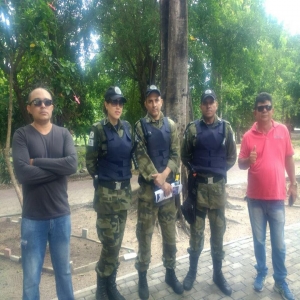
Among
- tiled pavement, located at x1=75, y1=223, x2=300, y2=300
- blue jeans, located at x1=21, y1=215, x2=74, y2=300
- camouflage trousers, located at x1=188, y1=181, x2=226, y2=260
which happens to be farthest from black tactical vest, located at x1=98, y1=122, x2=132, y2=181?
tiled pavement, located at x1=75, y1=223, x2=300, y2=300

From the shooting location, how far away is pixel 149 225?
134 inches

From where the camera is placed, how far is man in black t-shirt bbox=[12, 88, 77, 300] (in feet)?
8.97

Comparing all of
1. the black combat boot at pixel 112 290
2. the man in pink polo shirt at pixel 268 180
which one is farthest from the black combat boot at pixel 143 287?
the man in pink polo shirt at pixel 268 180

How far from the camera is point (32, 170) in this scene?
2684 millimetres

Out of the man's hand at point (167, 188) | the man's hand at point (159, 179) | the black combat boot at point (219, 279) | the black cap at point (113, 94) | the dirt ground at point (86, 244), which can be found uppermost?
the black cap at point (113, 94)

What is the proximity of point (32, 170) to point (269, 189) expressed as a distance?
2.40m

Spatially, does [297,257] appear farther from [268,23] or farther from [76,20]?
[268,23]

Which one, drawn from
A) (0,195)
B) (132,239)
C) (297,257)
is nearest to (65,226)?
(132,239)

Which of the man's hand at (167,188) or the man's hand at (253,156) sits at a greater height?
the man's hand at (253,156)

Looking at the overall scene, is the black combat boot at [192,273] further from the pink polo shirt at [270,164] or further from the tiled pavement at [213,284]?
the pink polo shirt at [270,164]

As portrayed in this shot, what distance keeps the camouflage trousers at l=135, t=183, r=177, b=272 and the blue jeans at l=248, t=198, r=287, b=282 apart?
934 mm

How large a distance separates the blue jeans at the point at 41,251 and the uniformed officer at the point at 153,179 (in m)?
0.84

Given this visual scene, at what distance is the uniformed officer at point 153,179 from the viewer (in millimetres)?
3342

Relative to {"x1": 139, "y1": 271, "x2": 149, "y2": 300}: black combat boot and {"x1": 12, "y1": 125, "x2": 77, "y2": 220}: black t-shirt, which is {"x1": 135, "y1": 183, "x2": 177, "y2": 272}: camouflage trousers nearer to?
{"x1": 139, "y1": 271, "x2": 149, "y2": 300}: black combat boot
